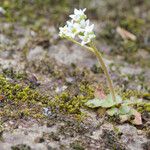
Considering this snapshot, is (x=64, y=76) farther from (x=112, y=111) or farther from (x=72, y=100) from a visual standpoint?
(x=112, y=111)

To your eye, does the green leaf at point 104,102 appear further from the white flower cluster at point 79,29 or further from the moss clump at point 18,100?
the white flower cluster at point 79,29

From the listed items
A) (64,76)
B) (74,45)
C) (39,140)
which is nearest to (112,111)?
(39,140)

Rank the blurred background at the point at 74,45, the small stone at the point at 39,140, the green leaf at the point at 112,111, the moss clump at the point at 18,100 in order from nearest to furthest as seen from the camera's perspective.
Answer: the small stone at the point at 39,140, the moss clump at the point at 18,100, the green leaf at the point at 112,111, the blurred background at the point at 74,45

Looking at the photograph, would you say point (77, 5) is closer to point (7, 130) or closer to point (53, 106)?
point (53, 106)

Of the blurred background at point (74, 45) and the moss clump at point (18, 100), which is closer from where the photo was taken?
the moss clump at point (18, 100)

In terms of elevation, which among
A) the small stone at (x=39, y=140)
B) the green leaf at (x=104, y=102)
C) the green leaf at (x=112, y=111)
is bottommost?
the small stone at (x=39, y=140)

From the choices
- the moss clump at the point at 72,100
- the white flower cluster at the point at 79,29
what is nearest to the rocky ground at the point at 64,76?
the moss clump at the point at 72,100
